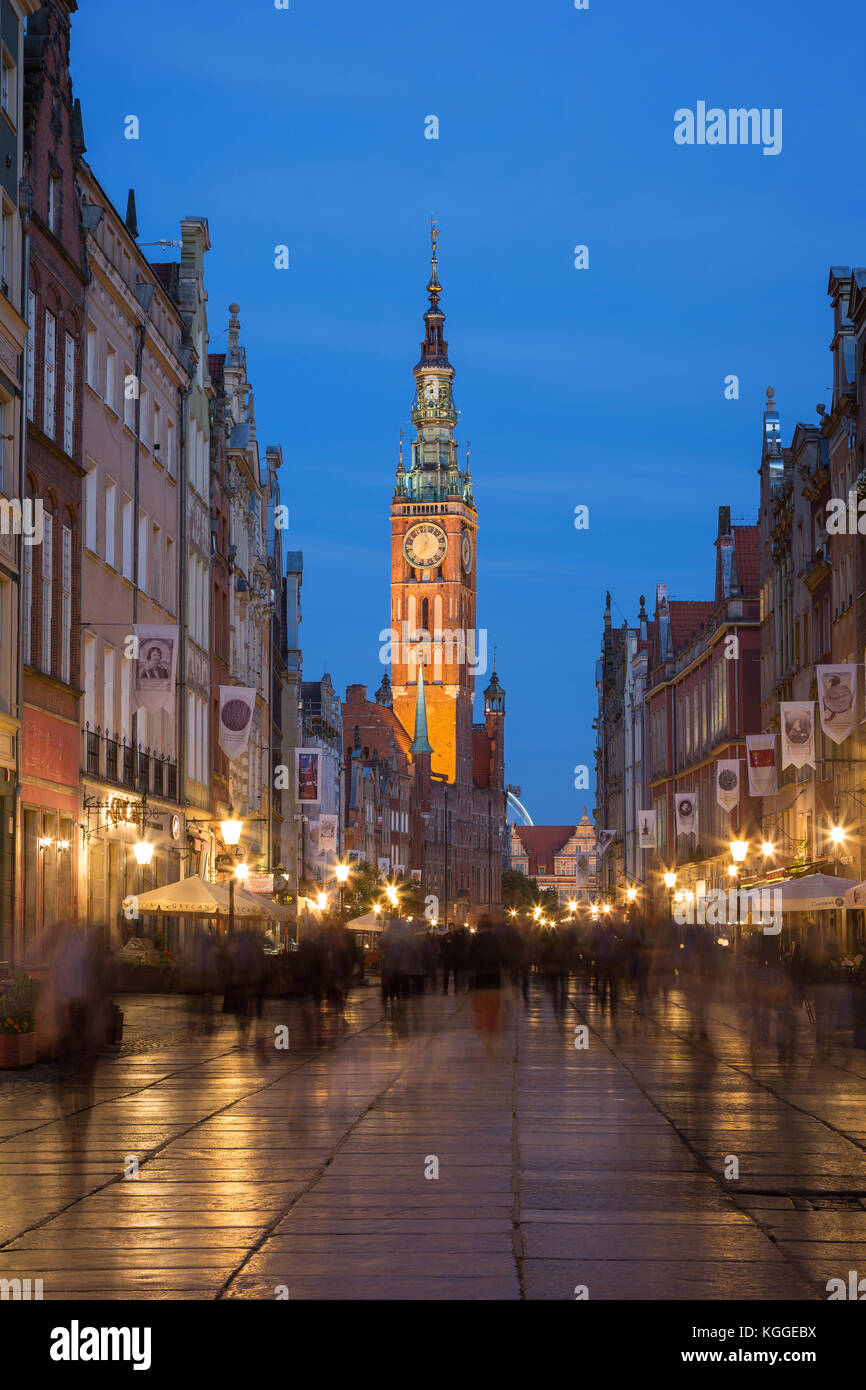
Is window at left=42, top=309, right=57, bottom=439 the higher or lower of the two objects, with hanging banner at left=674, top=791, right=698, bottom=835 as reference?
higher

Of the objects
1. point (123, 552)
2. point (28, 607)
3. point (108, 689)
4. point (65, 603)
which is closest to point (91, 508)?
point (123, 552)

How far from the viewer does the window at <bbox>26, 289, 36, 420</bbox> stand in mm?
32844

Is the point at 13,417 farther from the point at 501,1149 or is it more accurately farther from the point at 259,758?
the point at 259,758

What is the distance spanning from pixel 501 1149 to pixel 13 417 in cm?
2054

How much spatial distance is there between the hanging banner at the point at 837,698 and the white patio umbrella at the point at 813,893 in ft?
21.6

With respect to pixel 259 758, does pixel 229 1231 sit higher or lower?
lower

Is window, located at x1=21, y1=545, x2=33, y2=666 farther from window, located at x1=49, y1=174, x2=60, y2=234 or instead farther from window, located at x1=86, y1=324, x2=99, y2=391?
window, located at x1=86, y1=324, x2=99, y2=391

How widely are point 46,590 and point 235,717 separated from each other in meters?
14.4

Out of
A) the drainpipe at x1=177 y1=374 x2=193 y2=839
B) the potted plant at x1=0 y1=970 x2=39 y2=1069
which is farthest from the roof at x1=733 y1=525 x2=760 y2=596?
the potted plant at x1=0 y1=970 x2=39 y2=1069

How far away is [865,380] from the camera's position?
166ft

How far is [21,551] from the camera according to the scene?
31953 mm

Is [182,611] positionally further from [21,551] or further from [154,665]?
[21,551]

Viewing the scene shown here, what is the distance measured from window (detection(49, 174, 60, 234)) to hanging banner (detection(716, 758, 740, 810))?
3594 centimetres
